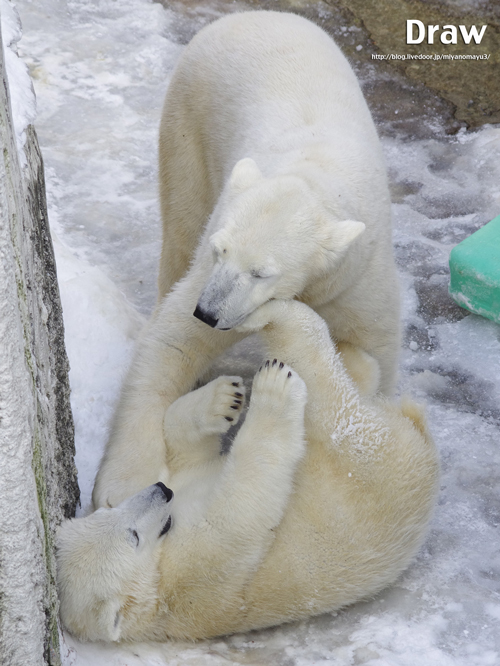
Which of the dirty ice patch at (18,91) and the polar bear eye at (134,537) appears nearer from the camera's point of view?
the polar bear eye at (134,537)

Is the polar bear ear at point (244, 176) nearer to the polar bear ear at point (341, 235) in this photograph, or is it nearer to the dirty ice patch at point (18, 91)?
the polar bear ear at point (341, 235)

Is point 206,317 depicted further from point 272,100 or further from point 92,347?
point 92,347

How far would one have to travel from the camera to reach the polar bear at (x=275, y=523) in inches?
82.9

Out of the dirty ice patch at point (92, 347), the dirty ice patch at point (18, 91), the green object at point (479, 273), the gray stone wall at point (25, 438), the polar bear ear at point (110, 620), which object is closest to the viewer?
the gray stone wall at point (25, 438)

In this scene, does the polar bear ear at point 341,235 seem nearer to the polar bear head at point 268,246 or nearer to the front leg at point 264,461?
the polar bear head at point 268,246

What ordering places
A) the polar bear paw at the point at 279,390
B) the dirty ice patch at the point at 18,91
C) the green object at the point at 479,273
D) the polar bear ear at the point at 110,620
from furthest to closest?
→ the green object at the point at 479,273, the dirty ice patch at the point at 18,91, the polar bear paw at the point at 279,390, the polar bear ear at the point at 110,620

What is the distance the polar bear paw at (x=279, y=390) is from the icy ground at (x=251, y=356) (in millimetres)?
585

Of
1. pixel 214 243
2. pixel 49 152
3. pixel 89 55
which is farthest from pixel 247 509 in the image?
pixel 89 55

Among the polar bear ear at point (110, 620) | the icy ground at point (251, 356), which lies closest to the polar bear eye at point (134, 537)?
the polar bear ear at point (110, 620)

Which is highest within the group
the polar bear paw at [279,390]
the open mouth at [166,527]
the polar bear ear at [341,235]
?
the polar bear ear at [341,235]

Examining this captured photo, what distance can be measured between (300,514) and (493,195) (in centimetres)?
268

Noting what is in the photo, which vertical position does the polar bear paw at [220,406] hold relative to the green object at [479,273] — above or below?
above

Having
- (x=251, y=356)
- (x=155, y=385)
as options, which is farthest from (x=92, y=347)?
(x=251, y=356)

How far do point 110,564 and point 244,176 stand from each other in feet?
3.60
